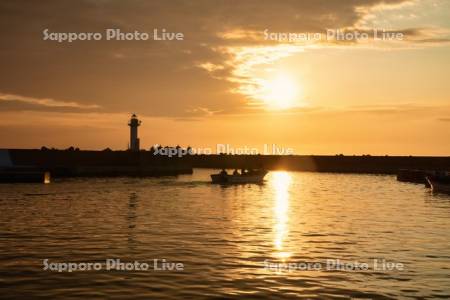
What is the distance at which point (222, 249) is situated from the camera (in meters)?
27.8

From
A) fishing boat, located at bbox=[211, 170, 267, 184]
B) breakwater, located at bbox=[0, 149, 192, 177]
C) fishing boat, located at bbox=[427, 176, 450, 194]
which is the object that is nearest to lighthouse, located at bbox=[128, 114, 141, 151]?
breakwater, located at bbox=[0, 149, 192, 177]

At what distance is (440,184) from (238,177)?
33.1 metres

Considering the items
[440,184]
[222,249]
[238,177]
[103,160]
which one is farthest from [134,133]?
[222,249]

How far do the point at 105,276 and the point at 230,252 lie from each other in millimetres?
7662

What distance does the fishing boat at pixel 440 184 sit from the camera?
261ft

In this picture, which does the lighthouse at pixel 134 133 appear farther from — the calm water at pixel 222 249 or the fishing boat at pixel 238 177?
the calm water at pixel 222 249

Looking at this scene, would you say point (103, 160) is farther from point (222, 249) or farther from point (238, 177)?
point (222, 249)

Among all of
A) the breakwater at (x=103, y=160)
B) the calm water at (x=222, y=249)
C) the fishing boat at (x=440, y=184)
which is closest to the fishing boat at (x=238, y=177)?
the fishing boat at (x=440, y=184)

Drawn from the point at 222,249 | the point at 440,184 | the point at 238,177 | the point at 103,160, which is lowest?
the point at 222,249

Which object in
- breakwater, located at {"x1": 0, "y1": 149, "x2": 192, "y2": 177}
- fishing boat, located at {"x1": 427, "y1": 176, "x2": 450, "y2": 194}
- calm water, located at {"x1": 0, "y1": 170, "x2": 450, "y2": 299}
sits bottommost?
calm water, located at {"x1": 0, "y1": 170, "x2": 450, "y2": 299}

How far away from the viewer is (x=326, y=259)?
25391mm

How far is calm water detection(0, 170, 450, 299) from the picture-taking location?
19391 mm

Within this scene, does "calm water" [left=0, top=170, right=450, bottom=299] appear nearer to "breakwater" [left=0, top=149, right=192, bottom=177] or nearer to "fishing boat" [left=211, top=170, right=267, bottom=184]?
"fishing boat" [left=211, top=170, right=267, bottom=184]

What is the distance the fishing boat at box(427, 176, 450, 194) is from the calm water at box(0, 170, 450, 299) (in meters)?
29.9
